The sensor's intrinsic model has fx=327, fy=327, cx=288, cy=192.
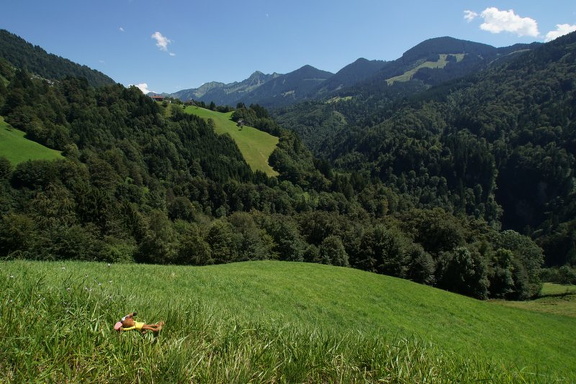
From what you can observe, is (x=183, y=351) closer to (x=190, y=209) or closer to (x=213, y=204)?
(x=190, y=209)

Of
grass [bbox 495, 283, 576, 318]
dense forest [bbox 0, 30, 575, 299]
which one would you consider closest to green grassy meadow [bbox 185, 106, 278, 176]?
dense forest [bbox 0, 30, 575, 299]

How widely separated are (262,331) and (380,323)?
610 inches

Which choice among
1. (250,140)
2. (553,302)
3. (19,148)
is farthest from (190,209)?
(553,302)

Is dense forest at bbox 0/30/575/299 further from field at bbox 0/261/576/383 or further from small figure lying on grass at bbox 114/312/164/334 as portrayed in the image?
small figure lying on grass at bbox 114/312/164/334

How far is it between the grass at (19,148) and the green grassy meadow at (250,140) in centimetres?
8061

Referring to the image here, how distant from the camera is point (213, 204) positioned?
402 feet

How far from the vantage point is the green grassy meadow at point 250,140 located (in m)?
159

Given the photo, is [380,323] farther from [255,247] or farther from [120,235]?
[120,235]

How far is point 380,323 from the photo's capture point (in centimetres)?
1905

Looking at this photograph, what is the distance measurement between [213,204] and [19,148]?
192 ft

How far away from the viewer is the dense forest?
58.6 meters

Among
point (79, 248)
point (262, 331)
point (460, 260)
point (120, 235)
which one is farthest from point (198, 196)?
point (262, 331)

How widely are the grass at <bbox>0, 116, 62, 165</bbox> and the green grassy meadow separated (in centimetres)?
8061

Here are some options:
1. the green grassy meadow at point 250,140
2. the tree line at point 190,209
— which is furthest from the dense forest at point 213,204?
the green grassy meadow at point 250,140
